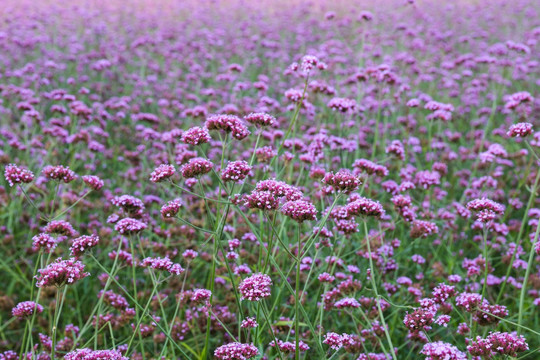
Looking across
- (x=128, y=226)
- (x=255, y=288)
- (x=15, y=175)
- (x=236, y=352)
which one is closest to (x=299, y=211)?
(x=255, y=288)

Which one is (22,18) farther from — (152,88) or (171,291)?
(171,291)

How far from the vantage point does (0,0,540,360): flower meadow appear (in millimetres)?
2557

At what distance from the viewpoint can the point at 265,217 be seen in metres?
3.96

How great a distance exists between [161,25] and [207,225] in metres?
9.69

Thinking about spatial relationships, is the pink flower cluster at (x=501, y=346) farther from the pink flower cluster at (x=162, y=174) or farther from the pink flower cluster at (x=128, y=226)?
the pink flower cluster at (x=128, y=226)

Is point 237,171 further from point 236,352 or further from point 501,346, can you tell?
point 501,346

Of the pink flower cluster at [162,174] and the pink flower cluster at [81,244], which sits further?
the pink flower cluster at [162,174]

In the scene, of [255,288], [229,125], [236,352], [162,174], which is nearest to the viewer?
[236,352]

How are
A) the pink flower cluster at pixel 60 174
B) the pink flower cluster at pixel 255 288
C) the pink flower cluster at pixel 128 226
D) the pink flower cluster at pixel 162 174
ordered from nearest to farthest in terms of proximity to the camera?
the pink flower cluster at pixel 255 288 < the pink flower cluster at pixel 162 174 < the pink flower cluster at pixel 128 226 < the pink flower cluster at pixel 60 174

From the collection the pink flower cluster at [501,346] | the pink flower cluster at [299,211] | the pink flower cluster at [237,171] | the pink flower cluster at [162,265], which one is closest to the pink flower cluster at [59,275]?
the pink flower cluster at [162,265]

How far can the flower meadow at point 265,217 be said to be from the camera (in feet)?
8.39

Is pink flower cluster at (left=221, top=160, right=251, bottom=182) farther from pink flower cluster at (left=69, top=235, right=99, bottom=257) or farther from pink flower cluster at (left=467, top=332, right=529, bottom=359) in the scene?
pink flower cluster at (left=467, top=332, right=529, bottom=359)

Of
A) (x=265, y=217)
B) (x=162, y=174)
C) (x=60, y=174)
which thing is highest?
(x=162, y=174)

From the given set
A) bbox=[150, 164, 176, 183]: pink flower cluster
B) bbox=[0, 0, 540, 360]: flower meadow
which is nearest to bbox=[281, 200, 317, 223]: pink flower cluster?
bbox=[0, 0, 540, 360]: flower meadow
